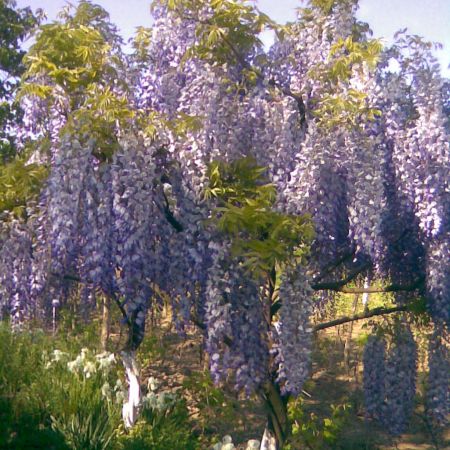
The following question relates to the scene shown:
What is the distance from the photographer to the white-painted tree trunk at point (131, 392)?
630cm

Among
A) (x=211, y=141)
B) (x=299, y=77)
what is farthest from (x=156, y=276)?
(x=299, y=77)

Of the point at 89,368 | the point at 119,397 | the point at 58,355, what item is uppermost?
the point at 58,355

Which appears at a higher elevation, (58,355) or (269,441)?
(58,355)

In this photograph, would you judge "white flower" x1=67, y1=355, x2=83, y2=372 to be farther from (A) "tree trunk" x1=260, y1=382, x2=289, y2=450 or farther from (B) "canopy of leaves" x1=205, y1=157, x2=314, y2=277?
(B) "canopy of leaves" x1=205, y1=157, x2=314, y2=277

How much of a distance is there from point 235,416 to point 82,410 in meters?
3.21

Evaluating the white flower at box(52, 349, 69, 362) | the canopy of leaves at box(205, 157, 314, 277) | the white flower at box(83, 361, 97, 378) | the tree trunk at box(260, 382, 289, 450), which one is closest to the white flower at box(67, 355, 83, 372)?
the white flower at box(83, 361, 97, 378)

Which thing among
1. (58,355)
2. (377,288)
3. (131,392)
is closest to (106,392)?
(131,392)

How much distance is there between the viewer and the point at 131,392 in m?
6.46

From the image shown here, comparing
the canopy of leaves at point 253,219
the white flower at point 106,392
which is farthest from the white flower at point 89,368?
the canopy of leaves at point 253,219

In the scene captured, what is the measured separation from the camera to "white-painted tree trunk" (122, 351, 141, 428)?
6.30m

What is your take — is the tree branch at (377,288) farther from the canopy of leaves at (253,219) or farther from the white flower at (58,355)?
the white flower at (58,355)

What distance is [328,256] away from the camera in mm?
6090

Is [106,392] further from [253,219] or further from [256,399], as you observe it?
[253,219]

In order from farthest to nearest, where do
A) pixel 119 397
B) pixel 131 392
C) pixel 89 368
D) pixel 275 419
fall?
pixel 89 368, pixel 119 397, pixel 131 392, pixel 275 419
